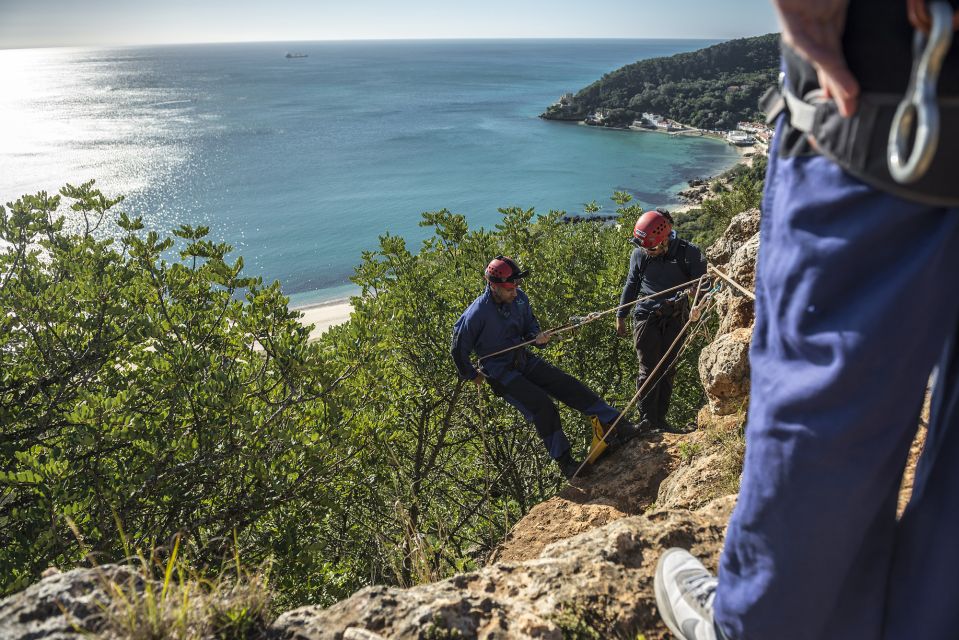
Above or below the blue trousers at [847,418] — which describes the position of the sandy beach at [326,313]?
below

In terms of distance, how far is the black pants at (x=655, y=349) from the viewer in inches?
257

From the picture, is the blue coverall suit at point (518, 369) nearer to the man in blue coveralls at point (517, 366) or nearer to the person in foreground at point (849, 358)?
the man in blue coveralls at point (517, 366)

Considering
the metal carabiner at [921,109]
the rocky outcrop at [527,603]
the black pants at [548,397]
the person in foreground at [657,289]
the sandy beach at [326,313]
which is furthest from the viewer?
the sandy beach at [326,313]

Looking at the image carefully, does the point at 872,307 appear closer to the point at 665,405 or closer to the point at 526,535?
the point at 526,535

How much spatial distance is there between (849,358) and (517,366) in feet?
16.3

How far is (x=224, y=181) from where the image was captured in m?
69.4

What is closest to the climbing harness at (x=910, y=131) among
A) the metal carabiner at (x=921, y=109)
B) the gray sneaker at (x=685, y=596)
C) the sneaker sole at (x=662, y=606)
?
the metal carabiner at (x=921, y=109)

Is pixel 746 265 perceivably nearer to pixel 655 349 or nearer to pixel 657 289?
pixel 657 289

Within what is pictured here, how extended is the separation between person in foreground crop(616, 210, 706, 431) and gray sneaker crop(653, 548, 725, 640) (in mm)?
3980

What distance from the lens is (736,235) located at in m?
6.52

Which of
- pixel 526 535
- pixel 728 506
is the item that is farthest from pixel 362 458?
pixel 728 506

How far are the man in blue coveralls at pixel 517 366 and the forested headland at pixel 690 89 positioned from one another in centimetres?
10139

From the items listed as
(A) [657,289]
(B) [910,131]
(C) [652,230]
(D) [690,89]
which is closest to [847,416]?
(B) [910,131]

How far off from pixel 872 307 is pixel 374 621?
1868 millimetres
